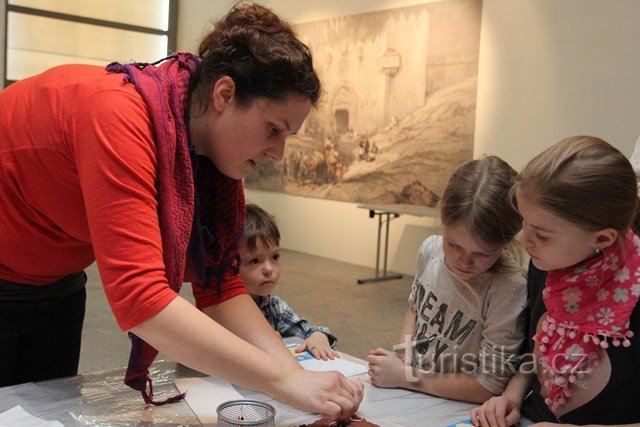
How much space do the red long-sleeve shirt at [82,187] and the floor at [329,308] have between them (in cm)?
211

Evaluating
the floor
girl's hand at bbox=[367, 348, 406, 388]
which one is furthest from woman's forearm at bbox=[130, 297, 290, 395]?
the floor

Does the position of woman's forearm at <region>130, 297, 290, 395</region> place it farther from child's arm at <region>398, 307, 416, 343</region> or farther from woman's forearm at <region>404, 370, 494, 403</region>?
child's arm at <region>398, 307, 416, 343</region>

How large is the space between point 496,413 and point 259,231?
3.41 ft

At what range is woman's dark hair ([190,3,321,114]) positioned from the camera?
1.16 metres

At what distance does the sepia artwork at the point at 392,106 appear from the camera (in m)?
5.45

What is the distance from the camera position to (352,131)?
21.2ft

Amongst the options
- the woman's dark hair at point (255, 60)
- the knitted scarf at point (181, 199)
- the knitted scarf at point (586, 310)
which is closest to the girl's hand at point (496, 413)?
the knitted scarf at point (586, 310)

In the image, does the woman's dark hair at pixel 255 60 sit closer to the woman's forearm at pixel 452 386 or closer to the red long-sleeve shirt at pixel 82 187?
the red long-sleeve shirt at pixel 82 187

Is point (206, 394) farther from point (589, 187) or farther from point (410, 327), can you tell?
point (589, 187)

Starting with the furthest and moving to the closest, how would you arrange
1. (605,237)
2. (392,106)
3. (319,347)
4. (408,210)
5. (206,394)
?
1. (392,106)
2. (408,210)
3. (319,347)
4. (206,394)
5. (605,237)

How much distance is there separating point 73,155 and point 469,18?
4.85 meters

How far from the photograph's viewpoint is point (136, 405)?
4.29 feet

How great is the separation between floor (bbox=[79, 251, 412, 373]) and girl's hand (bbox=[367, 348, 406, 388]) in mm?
2055

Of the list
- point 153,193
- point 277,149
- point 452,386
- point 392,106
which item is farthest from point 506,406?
point 392,106
